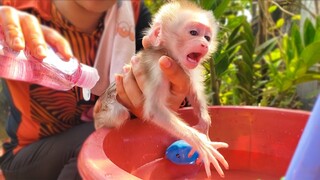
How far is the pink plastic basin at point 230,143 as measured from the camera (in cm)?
67

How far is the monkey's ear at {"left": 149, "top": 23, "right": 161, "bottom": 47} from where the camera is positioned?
623 millimetres

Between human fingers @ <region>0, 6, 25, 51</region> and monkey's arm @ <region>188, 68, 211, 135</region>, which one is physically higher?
human fingers @ <region>0, 6, 25, 51</region>

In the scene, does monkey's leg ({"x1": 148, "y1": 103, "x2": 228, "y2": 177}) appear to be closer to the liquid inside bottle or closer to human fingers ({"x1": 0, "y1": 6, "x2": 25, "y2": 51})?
the liquid inside bottle

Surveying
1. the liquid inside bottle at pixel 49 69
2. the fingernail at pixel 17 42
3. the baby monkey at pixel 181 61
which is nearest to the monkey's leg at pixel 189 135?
the baby monkey at pixel 181 61

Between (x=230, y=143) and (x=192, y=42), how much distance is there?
27 centimetres

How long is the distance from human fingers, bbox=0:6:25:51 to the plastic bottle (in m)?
0.01

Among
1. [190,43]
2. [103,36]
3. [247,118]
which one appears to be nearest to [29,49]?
[190,43]

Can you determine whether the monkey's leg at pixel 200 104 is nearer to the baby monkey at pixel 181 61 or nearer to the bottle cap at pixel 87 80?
the baby monkey at pixel 181 61

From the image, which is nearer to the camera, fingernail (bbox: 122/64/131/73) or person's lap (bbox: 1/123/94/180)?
fingernail (bbox: 122/64/131/73)

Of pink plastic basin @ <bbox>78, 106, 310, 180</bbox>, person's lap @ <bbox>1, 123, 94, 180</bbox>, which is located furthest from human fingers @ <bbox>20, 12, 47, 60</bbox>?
person's lap @ <bbox>1, 123, 94, 180</bbox>

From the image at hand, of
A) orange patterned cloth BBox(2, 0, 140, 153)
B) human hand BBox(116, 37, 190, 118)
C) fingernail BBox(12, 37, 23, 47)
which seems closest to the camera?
fingernail BBox(12, 37, 23, 47)

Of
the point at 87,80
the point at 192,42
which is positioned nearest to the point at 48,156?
the point at 87,80

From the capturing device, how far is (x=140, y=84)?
68 centimetres

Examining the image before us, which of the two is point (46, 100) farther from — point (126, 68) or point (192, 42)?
point (192, 42)
